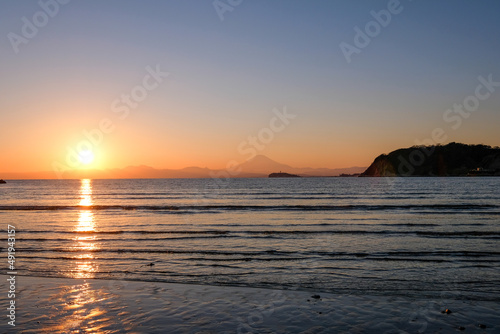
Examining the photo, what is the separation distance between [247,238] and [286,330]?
14723 millimetres

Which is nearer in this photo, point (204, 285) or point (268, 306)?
point (268, 306)

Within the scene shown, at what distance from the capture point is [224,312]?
8820 mm

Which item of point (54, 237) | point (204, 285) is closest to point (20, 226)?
point (54, 237)

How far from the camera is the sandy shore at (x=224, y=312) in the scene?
7.80 meters

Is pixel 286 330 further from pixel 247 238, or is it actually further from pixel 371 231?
pixel 371 231

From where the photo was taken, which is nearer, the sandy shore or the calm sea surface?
the sandy shore

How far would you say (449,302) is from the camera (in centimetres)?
989

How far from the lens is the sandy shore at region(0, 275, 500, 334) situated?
307 inches

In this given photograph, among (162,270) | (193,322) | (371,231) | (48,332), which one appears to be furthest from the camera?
(371,231)

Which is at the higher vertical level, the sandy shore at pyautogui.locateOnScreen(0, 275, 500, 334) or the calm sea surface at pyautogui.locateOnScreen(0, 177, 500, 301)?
the sandy shore at pyautogui.locateOnScreen(0, 275, 500, 334)

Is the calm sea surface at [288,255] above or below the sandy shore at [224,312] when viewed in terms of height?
below

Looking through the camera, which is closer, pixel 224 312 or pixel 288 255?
pixel 224 312

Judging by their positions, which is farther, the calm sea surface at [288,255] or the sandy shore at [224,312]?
the calm sea surface at [288,255]

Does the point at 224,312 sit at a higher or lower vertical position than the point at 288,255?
higher
